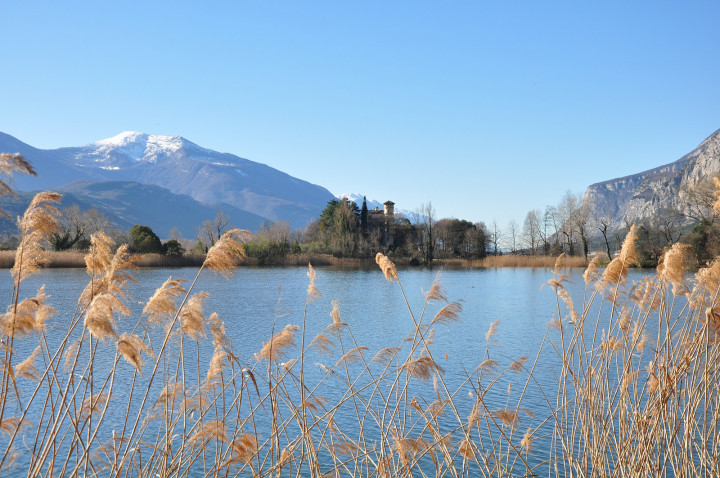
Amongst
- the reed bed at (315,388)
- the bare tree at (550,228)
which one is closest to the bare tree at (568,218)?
the bare tree at (550,228)

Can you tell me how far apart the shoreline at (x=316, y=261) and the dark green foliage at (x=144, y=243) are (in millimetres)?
1330

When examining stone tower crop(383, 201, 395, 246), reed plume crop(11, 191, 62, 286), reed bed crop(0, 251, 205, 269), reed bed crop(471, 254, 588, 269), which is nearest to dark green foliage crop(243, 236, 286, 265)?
reed bed crop(0, 251, 205, 269)

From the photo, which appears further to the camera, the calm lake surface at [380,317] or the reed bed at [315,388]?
the calm lake surface at [380,317]

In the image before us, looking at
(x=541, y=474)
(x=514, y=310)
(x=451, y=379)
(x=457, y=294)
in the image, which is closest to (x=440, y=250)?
(x=457, y=294)

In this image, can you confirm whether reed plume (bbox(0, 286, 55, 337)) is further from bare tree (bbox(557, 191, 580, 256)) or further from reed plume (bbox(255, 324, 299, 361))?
bare tree (bbox(557, 191, 580, 256))

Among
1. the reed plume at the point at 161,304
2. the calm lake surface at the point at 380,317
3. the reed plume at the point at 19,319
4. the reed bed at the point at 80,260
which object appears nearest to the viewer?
the reed plume at the point at 19,319

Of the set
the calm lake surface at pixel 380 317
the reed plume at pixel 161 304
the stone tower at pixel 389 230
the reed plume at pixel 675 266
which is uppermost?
the stone tower at pixel 389 230

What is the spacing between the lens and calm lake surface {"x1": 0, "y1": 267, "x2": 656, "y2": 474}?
36.7 ft

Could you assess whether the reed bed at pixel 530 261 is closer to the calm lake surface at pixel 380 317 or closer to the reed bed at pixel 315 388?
the calm lake surface at pixel 380 317

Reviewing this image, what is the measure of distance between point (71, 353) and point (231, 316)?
46.5 ft

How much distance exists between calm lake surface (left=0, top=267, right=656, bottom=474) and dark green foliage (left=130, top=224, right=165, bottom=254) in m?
10.6

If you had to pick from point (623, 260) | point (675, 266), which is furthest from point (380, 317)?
point (675, 266)

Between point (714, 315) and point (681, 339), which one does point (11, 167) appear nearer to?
point (714, 315)

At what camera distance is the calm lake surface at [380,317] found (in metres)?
11.2
